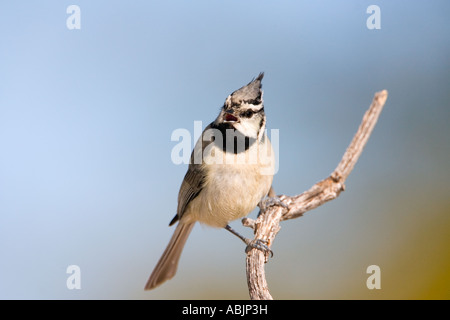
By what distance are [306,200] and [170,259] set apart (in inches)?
55.7

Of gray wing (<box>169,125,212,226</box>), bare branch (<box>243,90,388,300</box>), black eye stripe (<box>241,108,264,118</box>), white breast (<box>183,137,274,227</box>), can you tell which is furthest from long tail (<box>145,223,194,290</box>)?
black eye stripe (<box>241,108,264,118</box>)

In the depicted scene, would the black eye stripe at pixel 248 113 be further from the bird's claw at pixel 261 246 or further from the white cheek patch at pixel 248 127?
the bird's claw at pixel 261 246

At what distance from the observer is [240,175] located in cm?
273

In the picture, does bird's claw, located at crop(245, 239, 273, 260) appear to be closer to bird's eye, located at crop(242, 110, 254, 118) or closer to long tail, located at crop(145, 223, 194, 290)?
bird's eye, located at crop(242, 110, 254, 118)

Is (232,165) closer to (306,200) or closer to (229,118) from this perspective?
(229,118)

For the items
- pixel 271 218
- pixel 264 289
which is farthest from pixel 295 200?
pixel 264 289

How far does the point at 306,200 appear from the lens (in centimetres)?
213

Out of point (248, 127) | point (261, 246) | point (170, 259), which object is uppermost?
point (248, 127)

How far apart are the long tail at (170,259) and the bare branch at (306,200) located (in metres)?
0.89

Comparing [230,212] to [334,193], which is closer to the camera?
[334,193]

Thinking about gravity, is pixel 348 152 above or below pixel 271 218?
above

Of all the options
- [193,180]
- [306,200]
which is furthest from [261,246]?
[193,180]

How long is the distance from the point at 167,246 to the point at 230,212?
66cm

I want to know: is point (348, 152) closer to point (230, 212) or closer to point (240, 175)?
point (240, 175)
